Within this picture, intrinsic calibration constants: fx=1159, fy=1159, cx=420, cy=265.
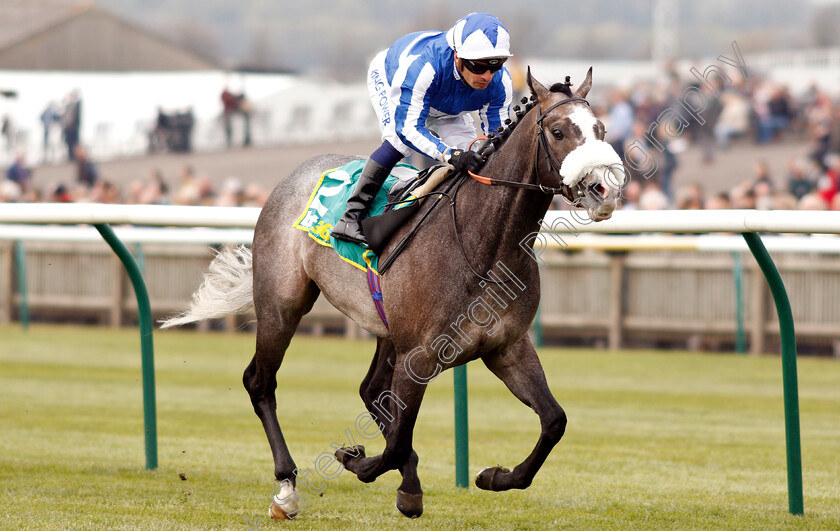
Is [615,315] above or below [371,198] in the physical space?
below

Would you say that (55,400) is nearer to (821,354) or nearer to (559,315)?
(559,315)

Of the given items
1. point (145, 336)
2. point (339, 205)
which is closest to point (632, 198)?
point (145, 336)

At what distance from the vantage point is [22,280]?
1370 centimetres

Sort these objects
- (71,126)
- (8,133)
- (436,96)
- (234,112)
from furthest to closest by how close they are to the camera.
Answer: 1. (8,133)
2. (71,126)
3. (234,112)
4. (436,96)

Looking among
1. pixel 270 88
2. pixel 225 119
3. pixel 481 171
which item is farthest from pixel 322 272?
pixel 270 88

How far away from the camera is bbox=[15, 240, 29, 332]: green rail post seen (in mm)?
13508

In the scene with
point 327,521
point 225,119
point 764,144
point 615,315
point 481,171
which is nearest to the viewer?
point 481,171

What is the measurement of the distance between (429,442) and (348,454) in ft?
6.79

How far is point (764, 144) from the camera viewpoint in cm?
1997

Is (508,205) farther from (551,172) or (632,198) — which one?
(632,198)

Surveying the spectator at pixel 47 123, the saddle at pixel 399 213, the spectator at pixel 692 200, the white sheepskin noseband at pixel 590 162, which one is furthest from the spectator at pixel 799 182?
the spectator at pixel 47 123

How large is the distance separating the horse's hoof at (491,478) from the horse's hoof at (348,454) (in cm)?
64

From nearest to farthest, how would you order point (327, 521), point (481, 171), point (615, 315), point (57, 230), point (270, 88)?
1. point (481, 171)
2. point (327, 521)
3. point (57, 230)
4. point (615, 315)
5. point (270, 88)

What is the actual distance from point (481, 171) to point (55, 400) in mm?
5212
